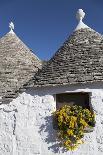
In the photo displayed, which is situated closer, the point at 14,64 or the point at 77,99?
the point at 77,99

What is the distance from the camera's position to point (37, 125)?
10844 millimetres

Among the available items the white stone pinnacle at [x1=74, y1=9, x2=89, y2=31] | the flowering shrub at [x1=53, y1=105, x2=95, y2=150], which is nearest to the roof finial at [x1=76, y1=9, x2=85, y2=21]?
the white stone pinnacle at [x1=74, y1=9, x2=89, y2=31]

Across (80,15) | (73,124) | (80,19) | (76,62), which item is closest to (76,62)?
(76,62)

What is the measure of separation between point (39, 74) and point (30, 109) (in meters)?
1.28

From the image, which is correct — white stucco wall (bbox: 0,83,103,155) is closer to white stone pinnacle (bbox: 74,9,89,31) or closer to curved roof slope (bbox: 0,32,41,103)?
curved roof slope (bbox: 0,32,41,103)

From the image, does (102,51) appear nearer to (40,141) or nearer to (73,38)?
(73,38)

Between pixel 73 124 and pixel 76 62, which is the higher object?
pixel 76 62

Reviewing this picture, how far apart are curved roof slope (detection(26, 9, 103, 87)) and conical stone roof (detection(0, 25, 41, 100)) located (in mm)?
1037

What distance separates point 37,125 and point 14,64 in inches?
127

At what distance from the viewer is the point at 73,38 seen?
485 inches

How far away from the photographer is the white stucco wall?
1038 centimetres

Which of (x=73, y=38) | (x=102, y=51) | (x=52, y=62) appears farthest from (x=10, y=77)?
(x=102, y=51)

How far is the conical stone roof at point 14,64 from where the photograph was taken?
A: 1211 centimetres

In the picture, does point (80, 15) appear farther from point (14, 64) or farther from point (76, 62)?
point (14, 64)
